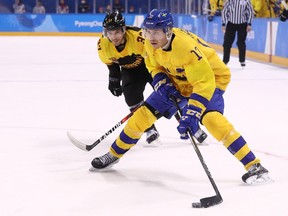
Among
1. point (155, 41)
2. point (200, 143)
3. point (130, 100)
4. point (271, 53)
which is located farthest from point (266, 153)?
point (271, 53)

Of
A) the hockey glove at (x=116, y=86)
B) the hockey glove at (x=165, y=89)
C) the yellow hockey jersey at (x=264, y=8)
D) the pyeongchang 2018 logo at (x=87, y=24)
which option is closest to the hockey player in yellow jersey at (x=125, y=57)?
the hockey glove at (x=116, y=86)

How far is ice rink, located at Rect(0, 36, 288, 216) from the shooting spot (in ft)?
7.91

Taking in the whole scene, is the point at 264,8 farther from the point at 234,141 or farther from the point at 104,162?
the point at 234,141

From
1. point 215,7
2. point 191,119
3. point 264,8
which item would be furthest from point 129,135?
point 215,7

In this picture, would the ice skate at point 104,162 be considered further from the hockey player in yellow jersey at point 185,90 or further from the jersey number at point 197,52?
the jersey number at point 197,52

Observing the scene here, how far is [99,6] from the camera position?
17969 millimetres

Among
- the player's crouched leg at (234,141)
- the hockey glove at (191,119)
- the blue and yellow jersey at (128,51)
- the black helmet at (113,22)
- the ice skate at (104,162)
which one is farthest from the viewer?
the blue and yellow jersey at (128,51)

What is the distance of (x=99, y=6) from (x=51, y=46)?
6.05m

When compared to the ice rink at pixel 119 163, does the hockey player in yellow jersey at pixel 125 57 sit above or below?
above

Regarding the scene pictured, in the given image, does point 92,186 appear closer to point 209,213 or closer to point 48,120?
point 209,213

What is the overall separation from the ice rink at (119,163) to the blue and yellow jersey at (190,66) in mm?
430

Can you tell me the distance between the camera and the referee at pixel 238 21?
316 inches

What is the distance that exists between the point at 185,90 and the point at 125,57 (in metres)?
0.74

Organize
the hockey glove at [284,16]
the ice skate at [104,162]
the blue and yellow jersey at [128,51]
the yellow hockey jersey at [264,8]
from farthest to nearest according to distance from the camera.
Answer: the yellow hockey jersey at [264,8]
the hockey glove at [284,16]
the blue and yellow jersey at [128,51]
the ice skate at [104,162]
